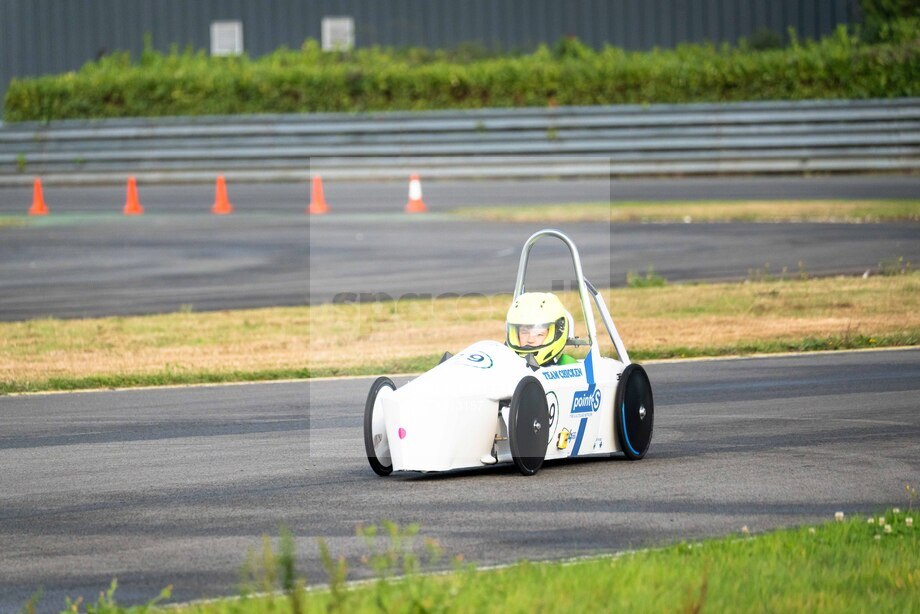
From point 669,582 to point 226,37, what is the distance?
31.9 meters

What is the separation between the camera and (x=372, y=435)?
855cm

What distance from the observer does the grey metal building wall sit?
33.3 meters

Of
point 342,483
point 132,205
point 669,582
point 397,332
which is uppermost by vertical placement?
point 132,205

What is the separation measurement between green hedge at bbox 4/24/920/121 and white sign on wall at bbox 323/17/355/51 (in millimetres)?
1033

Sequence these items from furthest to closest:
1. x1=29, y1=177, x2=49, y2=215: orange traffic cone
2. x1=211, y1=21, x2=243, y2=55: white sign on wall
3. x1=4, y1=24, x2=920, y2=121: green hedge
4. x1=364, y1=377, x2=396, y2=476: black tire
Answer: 1. x1=211, y1=21, x2=243, y2=55: white sign on wall
2. x1=4, y1=24, x2=920, y2=121: green hedge
3. x1=29, y1=177, x2=49, y2=215: orange traffic cone
4. x1=364, y1=377, x2=396, y2=476: black tire

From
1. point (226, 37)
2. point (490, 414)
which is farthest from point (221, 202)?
point (490, 414)

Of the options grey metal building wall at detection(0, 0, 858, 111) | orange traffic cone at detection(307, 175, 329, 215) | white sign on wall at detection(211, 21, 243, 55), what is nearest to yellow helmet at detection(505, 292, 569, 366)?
orange traffic cone at detection(307, 175, 329, 215)

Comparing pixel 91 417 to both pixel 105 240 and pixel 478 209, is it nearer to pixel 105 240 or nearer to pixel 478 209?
pixel 105 240

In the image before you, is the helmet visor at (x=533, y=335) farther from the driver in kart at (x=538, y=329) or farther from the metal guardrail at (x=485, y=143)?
the metal guardrail at (x=485, y=143)

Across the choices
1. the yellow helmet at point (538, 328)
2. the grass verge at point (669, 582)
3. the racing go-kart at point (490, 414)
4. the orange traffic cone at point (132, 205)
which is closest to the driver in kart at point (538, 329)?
the yellow helmet at point (538, 328)

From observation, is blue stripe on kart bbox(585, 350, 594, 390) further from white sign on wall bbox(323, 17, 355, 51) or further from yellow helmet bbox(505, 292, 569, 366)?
white sign on wall bbox(323, 17, 355, 51)

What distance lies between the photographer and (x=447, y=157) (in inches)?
1176

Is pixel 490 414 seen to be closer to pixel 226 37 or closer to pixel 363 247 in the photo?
pixel 363 247

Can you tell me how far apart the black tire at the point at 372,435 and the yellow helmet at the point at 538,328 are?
2.65ft
